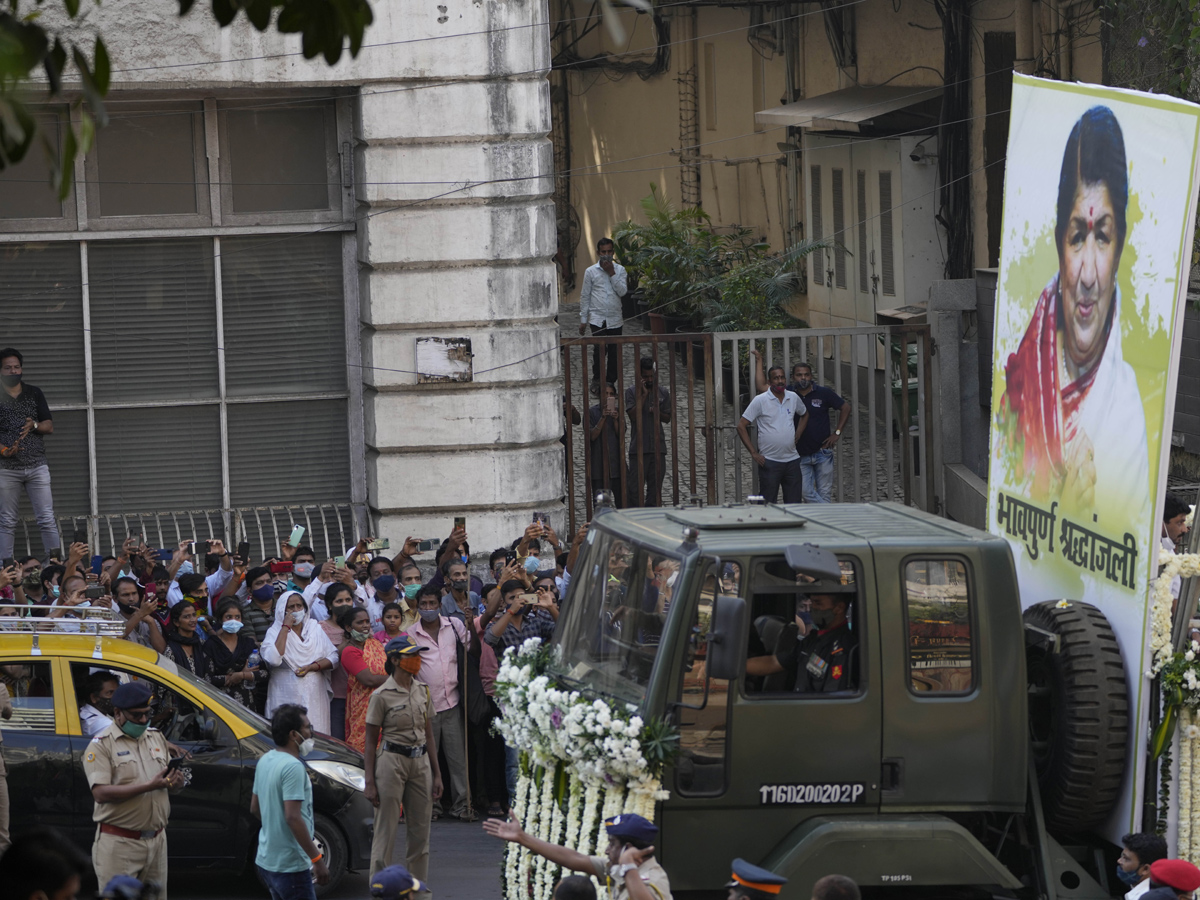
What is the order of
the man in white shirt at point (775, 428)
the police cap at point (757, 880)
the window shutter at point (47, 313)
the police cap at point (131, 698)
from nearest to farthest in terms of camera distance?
the police cap at point (757, 880)
the police cap at point (131, 698)
the window shutter at point (47, 313)
the man in white shirt at point (775, 428)

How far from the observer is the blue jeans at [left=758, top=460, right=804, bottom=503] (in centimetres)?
1587

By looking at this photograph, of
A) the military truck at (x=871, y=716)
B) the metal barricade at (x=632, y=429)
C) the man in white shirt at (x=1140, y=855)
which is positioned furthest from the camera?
the metal barricade at (x=632, y=429)

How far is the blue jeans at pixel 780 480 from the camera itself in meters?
15.9

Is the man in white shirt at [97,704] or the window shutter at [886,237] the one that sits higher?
the window shutter at [886,237]

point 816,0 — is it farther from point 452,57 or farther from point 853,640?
point 853,640

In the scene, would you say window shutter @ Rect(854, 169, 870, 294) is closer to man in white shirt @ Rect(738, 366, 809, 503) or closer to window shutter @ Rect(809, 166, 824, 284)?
window shutter @ Rect(809, 166, 824, 284)

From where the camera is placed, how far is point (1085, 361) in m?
7.25

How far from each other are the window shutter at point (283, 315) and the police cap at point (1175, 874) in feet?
34.0

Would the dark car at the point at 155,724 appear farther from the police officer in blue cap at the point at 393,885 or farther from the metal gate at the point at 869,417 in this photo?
the metal gate at the point at 869,417

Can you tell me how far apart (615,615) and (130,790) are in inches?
108

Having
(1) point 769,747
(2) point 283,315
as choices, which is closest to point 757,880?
(1) point 769,747

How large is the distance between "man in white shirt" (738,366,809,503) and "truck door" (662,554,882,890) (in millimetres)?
8972

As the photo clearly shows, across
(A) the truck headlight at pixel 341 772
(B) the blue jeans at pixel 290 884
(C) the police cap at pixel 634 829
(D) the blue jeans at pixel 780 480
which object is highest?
(D) the blue jeans at pixel 780 480

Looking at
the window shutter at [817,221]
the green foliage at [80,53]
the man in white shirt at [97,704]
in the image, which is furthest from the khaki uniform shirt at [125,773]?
the window shutter at [817,221]
